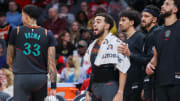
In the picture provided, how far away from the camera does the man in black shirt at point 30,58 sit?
5.52m

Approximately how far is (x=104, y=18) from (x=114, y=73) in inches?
34.8

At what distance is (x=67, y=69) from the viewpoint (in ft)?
32.1

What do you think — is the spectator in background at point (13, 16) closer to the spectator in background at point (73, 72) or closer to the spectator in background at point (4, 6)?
the spectator in background at point (4, 6)

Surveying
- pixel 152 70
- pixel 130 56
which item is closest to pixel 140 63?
pixel 130 56

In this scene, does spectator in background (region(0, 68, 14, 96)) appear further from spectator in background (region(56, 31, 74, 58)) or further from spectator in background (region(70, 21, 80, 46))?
spectator in background (region(70, 21, 80, 46))

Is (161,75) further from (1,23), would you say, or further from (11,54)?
(1,23)

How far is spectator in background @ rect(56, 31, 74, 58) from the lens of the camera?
11570 mm

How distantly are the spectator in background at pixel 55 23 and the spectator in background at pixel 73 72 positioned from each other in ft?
10.9

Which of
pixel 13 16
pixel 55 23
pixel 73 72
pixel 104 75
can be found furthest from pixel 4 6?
pixel 104 75

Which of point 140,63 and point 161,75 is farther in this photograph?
point 140,63

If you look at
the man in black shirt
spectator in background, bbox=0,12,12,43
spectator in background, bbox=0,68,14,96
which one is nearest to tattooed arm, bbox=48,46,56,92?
the man in black shirt

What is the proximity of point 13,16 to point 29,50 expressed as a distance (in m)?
7.91

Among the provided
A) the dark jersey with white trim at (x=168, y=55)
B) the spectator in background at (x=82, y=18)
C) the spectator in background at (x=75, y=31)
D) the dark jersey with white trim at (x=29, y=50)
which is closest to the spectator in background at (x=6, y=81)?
the dark jersey with white trim at (x=29, y=50)

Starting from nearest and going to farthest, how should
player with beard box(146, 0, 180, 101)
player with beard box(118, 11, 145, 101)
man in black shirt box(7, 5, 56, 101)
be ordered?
player with beard box(146, 0, 180, 101), man in black shirt box(7, 5, 56, 101), player with beard box(118, 11, 145, 101)
